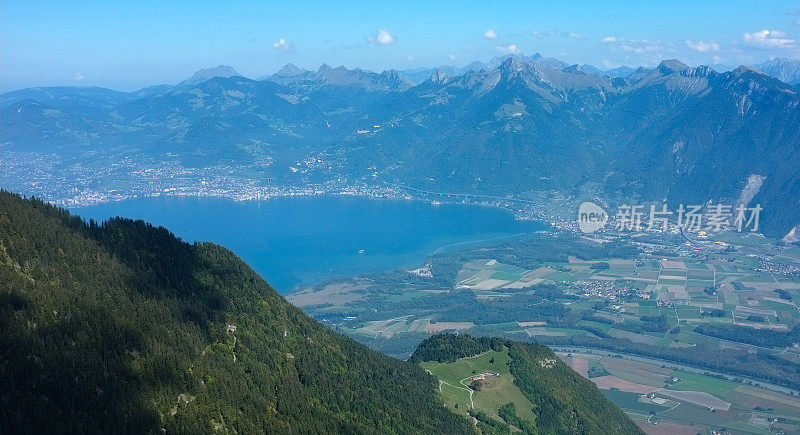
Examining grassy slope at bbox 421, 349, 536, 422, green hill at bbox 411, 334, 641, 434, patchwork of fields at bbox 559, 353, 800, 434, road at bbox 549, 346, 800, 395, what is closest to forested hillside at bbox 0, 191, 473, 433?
grassy slope at bbox 421, 349, 536, 422

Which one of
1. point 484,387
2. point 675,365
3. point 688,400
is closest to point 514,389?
point 484,387

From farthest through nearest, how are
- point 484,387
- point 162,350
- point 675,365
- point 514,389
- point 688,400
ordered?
point 675,365 < point 688,400 < point 514,389 < point 484,387 < point 162,350

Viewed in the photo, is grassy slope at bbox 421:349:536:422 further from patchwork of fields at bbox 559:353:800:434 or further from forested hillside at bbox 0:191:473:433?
patchwork of fields at bbox 559:353:800:434

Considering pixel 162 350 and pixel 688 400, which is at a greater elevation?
pixel 162 350

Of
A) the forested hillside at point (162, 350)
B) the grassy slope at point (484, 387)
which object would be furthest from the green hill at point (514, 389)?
the forested hillside at point (162, 350)

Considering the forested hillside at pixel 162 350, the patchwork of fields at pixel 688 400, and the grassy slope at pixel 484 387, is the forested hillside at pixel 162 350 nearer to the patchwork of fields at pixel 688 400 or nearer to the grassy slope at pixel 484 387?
the grassy slope at pixel 484 387

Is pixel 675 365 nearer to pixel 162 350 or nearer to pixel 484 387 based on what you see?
pixel 484 387

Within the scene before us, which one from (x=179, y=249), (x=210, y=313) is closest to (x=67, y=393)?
(x=210, y=313)
